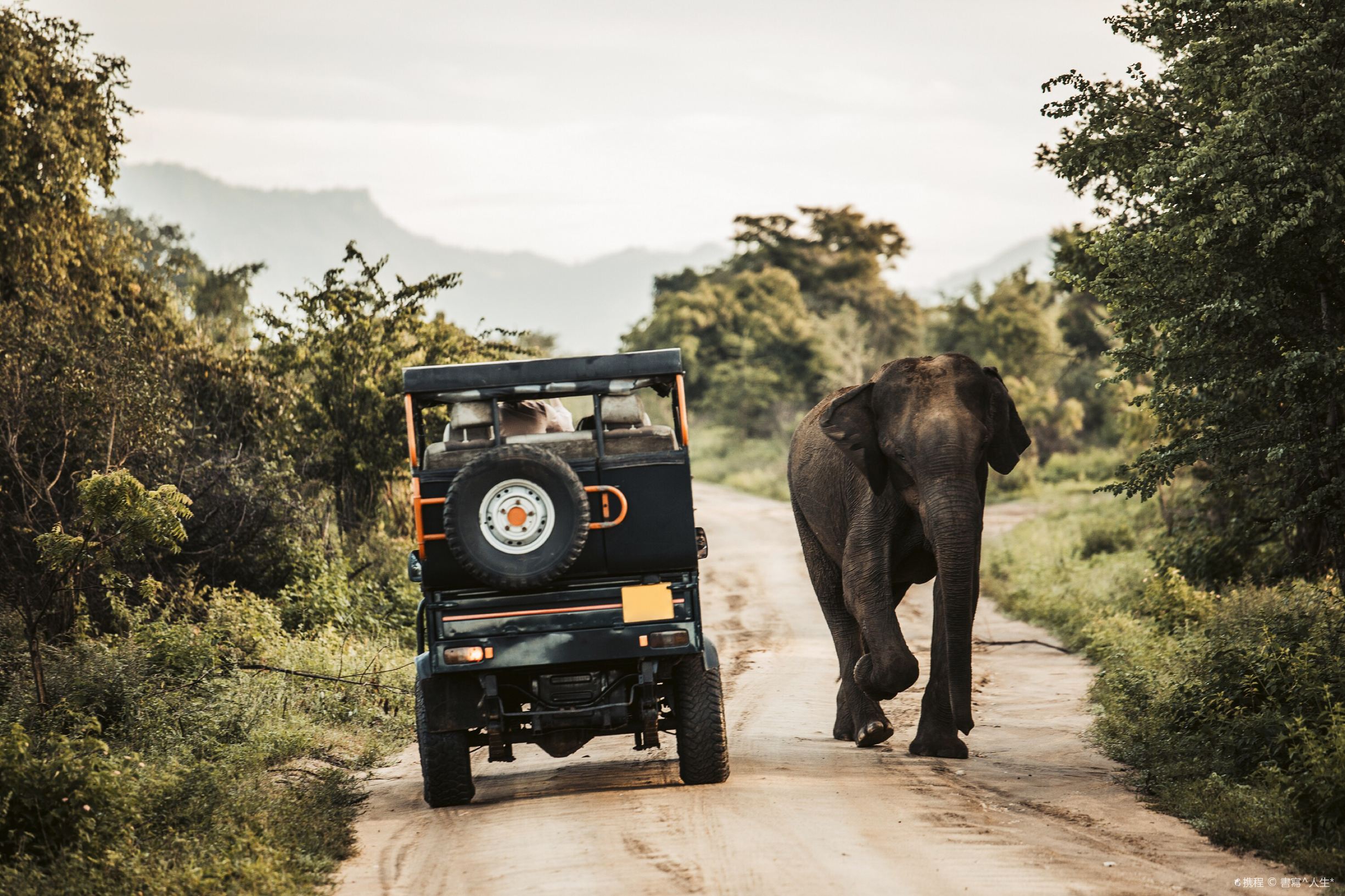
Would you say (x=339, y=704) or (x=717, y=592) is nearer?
(x=339, y=704)

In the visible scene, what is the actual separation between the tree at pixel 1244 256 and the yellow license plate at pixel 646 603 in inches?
213

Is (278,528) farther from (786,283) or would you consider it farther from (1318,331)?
(786,283)

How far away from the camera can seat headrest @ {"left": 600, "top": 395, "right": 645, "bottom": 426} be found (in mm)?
10141

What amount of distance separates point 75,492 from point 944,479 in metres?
9.94

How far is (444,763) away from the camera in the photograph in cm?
988

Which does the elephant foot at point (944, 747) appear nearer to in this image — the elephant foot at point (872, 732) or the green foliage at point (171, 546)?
the elephant foot at point (872, 732)

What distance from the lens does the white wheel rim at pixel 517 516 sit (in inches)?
360

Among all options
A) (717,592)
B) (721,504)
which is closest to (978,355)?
(721,504)

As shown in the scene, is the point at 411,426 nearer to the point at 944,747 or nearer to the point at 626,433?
the point at 626,433

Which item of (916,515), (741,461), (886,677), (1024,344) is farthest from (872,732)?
(741,461)

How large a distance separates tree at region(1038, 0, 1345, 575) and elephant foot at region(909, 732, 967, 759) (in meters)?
3.22

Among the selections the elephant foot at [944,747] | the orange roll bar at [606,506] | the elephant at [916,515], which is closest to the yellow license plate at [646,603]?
the orange roll bar at [606,506]

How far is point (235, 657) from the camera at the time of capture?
1441 cm

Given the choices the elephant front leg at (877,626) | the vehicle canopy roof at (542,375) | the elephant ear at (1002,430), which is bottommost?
the elephant front leg at (877,626)
